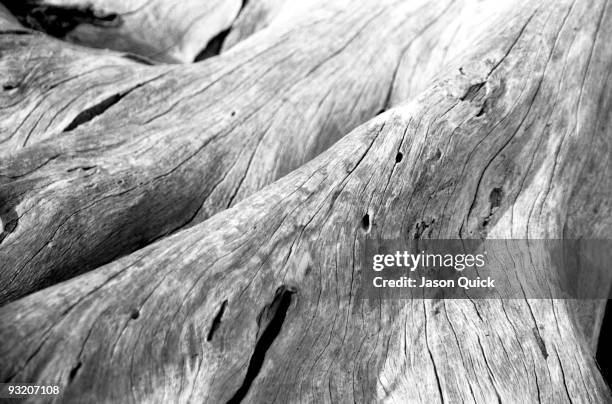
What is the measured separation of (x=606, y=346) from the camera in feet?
10.6

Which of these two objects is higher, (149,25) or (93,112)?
(149,25)

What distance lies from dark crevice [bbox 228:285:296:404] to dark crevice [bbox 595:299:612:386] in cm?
195

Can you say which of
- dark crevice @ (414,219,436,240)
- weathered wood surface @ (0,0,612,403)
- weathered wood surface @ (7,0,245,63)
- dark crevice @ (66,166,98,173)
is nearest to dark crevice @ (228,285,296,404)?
weathered wood surface @ (0,0,612,403)

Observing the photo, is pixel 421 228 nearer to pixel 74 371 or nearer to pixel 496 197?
pixel 496 197

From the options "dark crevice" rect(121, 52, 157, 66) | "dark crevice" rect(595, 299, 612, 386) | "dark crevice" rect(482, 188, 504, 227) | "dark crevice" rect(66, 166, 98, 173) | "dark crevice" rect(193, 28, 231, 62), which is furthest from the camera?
"dark crevice" rect(193, 28, 231, 62)

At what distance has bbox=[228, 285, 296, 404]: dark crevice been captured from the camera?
217 centimetres

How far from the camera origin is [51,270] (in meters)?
2.37

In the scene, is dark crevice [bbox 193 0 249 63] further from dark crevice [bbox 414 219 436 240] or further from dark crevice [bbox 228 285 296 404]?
dark crevice [bbox 228 285 296 404]

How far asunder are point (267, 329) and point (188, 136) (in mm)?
1091

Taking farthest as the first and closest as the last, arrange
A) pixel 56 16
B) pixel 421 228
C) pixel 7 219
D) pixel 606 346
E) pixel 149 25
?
pixel 149 25
pixel 56 16
pixel 606 346
pixel 421 228
pixel 7 219

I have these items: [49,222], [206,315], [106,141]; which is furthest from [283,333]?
[106,141]

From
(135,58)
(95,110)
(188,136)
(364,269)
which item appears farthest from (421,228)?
(135,58)

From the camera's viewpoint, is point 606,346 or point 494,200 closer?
point 494,200

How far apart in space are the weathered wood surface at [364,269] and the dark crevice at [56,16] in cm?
211
